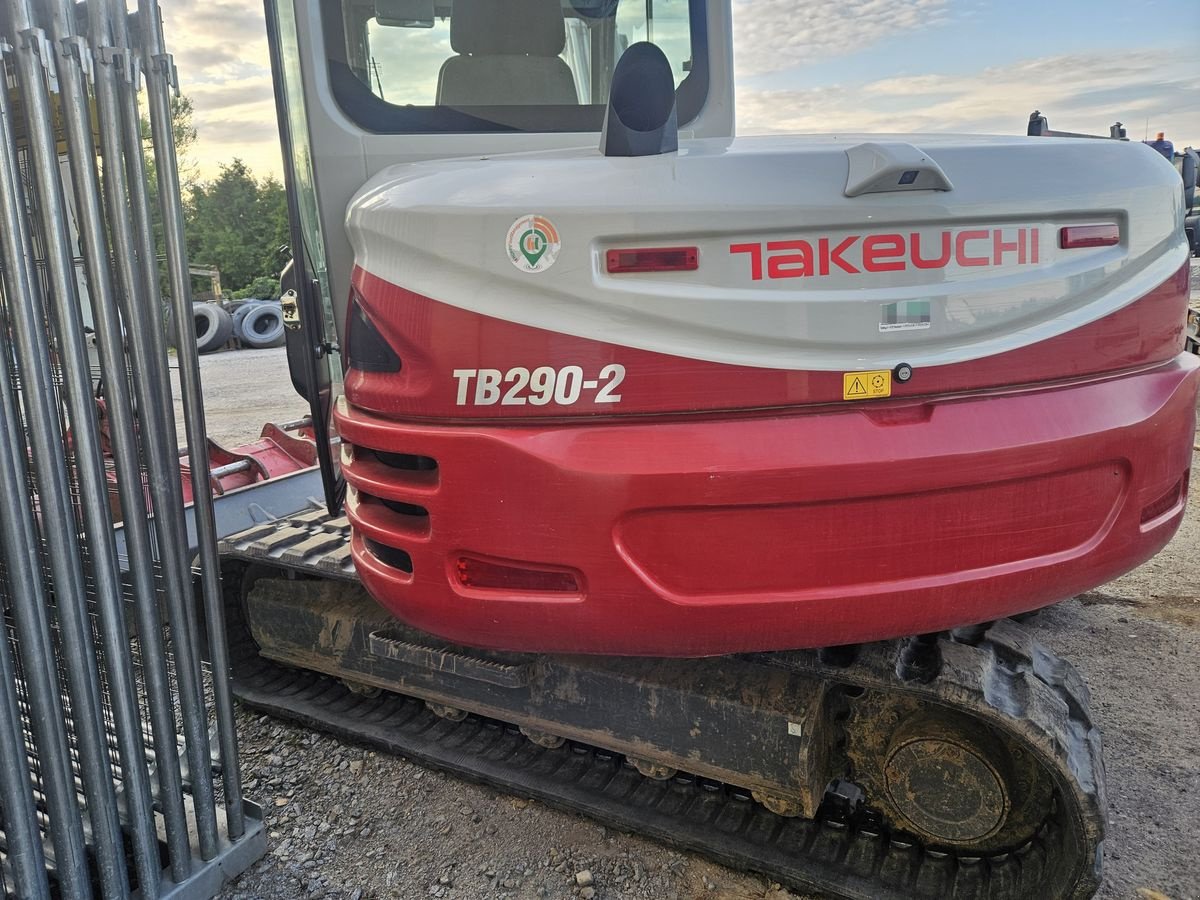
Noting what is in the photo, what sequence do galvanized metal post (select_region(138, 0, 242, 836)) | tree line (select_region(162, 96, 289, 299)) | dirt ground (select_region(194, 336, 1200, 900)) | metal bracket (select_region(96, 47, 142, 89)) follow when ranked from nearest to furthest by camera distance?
1. metal bracket (select_region(96, 47, 142, 89))
2. galvanized metal post (select_region(138, 0, 242, 836))
3. dirt ground (select_region(194, 336, 1200, 900))
4. tree line (select_region(162, 96, 289, 299))

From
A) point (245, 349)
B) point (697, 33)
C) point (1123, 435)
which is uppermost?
point (697, 33)

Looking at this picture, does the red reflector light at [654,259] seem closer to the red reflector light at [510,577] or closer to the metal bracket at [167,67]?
Result: the red reflector light at [510,577]

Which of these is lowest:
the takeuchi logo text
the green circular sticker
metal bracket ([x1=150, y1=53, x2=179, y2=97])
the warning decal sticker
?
the warning decal sticker

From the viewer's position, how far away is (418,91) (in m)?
2.81

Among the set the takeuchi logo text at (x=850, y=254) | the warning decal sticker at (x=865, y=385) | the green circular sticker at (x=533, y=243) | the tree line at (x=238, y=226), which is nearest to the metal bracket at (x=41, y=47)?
the green circular sticker at (x=533, y=243)

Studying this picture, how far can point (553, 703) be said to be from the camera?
2.68 metres

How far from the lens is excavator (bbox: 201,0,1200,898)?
1.83 m

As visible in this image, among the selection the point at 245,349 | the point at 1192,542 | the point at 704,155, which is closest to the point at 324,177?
the point at 704,155

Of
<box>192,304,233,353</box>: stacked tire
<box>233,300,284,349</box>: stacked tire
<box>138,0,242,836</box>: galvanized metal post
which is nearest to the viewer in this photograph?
<box>138,0,242,836</box>: galvanized metal post

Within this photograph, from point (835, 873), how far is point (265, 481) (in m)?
3.23

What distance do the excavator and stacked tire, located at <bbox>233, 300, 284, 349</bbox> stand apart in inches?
646

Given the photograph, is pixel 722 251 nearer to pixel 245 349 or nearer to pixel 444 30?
pixel 444 30

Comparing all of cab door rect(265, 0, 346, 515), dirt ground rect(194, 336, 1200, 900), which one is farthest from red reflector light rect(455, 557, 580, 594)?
dirt ground rect(194, 336, 1200, 900)

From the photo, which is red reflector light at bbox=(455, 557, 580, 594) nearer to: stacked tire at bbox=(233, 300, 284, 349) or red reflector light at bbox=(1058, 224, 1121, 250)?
red reflector light at bbox=(1058, 224, 1121, 250)
